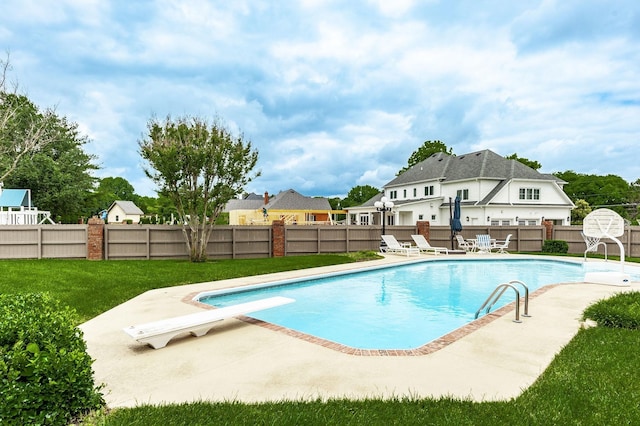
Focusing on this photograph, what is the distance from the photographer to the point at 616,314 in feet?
20.5

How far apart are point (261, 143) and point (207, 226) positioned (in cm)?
435

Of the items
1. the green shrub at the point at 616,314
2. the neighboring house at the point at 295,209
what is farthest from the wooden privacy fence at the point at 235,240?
the neighboring house at the point at 295,209

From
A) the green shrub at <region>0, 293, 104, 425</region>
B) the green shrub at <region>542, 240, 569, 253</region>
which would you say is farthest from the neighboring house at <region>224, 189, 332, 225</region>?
the green shrub at <region>0, 293, 104, 425</region>

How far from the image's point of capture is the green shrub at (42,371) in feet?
8.91

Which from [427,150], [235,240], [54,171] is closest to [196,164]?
[235,240]

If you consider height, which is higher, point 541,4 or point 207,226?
point 541,4

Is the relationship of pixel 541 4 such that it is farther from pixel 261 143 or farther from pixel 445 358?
pixel 445 358

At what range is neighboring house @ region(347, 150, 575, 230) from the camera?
29.4 metres

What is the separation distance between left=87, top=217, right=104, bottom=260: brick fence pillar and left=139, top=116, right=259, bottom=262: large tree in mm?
3197

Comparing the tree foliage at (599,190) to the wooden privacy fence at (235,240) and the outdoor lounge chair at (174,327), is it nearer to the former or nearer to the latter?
the wooden privacy fence at (235,240)

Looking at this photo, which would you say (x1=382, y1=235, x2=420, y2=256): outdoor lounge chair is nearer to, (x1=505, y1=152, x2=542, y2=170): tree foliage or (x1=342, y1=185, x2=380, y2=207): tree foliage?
(x1=505, y1=152, x2=542, y2=170): tree foliage

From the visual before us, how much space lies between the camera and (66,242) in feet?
51.7

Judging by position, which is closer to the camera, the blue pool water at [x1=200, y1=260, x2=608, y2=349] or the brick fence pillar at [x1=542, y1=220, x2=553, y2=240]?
the blue pool water at [x1=200, y1=260, x2=608, y2=349]

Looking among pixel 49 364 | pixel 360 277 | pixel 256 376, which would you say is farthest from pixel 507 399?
pixel 360 277
